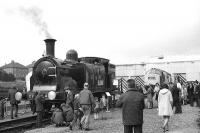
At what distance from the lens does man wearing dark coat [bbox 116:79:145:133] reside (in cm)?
783

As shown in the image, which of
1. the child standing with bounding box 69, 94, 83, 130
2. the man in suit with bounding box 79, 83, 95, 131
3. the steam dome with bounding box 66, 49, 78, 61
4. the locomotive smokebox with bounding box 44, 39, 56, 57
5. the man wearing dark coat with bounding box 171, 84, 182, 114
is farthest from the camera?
the steam dome with bounding box 66, 49, 78, 61

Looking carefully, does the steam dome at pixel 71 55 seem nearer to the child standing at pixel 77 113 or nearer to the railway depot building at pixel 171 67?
the child standing at pixel 77 113

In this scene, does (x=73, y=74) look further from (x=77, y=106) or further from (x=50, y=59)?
(x=77, y=106)

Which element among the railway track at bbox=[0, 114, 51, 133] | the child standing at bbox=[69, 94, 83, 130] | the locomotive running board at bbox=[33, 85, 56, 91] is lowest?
the railway track at bbox=[0, 114, 51, 133]

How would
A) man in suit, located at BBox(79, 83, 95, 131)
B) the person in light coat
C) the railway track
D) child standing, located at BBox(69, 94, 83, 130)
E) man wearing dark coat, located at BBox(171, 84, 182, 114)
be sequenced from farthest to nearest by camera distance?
1. man wearing dark coat, located at BBox(171, 84, 182, 114)
2. the railway track
3. child standing, located at BBox(69, 94, 83, 130)
4. man in suit, located at BBox(79, 83, 95, 131)
5. the person in light coat

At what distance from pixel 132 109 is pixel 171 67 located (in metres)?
47.7

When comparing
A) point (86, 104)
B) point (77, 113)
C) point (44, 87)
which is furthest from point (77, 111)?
point (44, 87)

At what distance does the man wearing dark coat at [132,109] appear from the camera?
7.83 metres

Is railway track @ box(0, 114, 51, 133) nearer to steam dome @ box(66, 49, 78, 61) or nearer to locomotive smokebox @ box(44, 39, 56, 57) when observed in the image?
locomotive smokebox @ box(44, 39, 56, 57)

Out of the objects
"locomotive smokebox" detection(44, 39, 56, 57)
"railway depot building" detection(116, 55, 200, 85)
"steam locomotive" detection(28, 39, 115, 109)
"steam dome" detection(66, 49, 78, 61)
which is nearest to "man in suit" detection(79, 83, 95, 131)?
"steam locomotive" detection(28, 39, 115, 109)

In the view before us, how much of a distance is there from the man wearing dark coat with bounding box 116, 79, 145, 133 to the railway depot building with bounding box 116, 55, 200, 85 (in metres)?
39.6

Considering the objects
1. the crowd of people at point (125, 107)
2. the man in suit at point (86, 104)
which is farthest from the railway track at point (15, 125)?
the man in suit at point (86, 104)

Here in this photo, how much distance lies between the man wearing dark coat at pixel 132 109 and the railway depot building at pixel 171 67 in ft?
130

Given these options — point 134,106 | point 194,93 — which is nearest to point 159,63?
point 194,93
